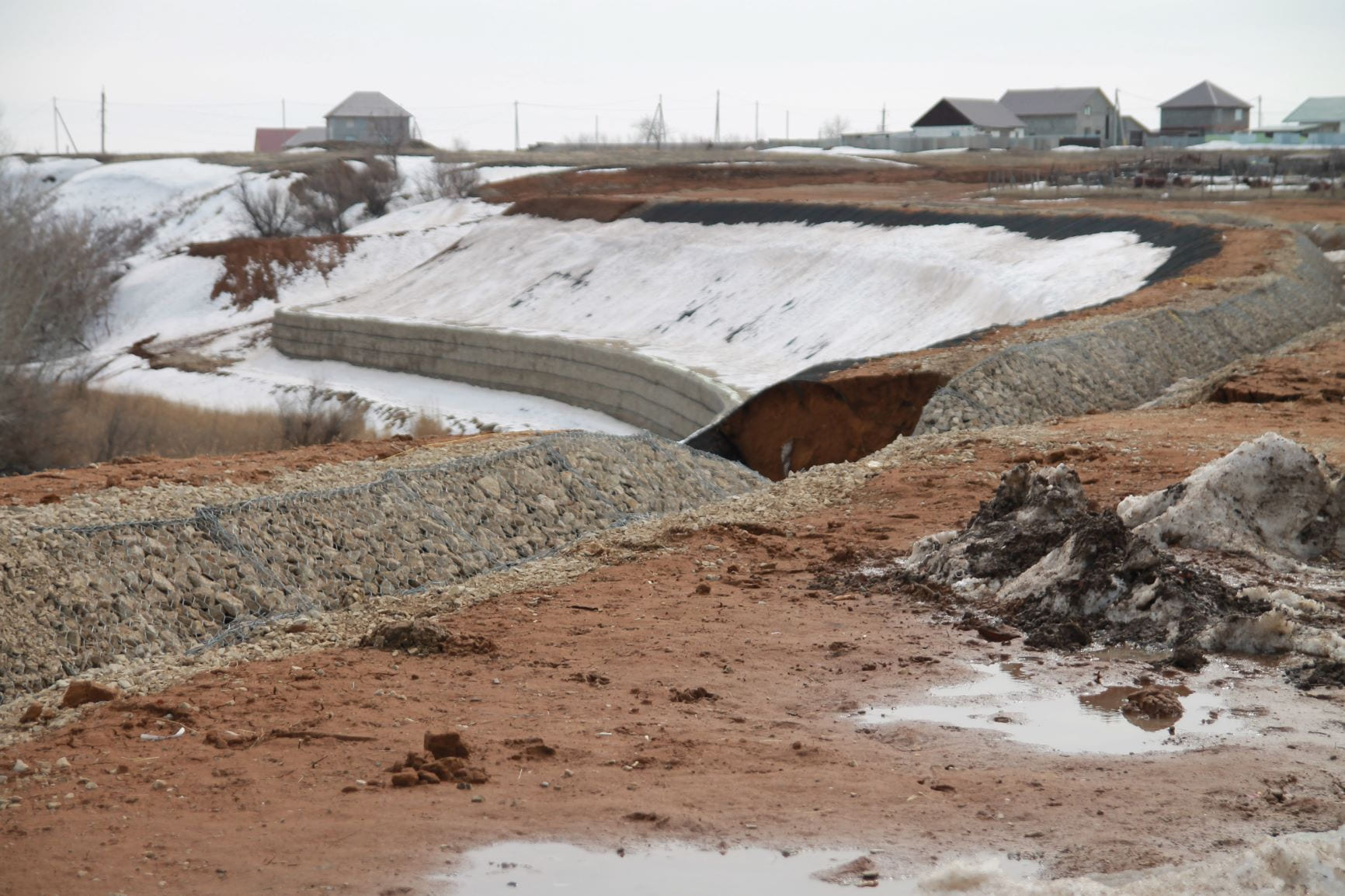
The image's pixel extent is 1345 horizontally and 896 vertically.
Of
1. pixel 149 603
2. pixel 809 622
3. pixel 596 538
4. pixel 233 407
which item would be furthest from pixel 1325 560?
pixel 233 407

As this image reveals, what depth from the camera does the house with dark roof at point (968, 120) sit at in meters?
80.7

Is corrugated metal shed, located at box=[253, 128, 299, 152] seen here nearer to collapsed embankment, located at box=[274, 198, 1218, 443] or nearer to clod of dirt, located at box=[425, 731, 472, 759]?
collapsed embankment, located at box=[274, 198, 1218, 443]

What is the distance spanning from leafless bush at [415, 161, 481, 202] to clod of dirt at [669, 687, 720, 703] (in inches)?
2044

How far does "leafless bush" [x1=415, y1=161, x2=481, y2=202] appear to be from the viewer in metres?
58.5

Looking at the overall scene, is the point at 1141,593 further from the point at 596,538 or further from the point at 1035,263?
the point at 1035,263

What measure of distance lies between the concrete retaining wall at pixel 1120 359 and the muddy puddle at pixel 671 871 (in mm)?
10288

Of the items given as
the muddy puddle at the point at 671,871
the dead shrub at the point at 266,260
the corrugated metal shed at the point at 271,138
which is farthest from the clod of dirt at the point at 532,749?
the corrugated metal shed at the point at 271,138

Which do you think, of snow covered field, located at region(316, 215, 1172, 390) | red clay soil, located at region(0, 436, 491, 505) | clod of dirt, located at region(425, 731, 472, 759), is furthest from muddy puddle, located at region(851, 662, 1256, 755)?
snow covered field, located at region(316, 215, 1172, 390)

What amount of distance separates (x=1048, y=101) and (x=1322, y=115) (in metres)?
18.7

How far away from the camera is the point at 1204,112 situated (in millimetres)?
86812

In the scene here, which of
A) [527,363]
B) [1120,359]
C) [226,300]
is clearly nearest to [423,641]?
[1120,359]

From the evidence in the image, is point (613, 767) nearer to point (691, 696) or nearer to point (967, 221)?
point (691, 696)

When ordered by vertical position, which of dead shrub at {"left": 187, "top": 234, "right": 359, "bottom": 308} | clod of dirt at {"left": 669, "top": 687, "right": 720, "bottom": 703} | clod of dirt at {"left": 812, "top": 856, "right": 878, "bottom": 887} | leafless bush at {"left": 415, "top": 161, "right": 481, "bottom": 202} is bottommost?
clod of dirt at {"left": 669, "top": 687, "right": 720, "bottom": 703}

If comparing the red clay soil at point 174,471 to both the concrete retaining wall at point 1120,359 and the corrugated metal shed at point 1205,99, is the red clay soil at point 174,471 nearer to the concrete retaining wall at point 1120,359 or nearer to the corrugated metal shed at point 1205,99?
the concrete retaining wall at point 1120,359
